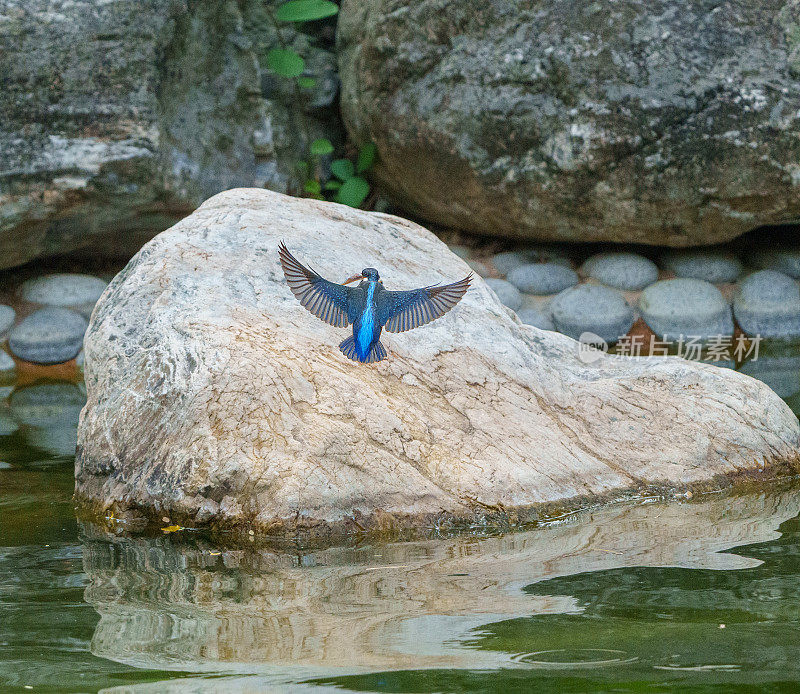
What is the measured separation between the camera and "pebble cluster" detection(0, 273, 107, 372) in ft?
20.4

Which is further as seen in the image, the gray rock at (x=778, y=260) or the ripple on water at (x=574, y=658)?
the gray rock at (x=778, y=260)

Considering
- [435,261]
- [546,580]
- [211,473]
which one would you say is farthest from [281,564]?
[435,261]

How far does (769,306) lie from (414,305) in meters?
4.21

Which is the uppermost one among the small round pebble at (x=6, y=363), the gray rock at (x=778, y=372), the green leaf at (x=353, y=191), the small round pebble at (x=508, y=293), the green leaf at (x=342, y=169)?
the green leaf at (x=342, y=169)

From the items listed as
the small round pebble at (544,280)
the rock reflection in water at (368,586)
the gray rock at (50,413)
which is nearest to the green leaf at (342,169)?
the small round pebble at (544,280)

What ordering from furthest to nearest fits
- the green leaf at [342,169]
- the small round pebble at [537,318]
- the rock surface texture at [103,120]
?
the green leaf at [342,169], the small round pebble at [537,318], the rock surface texture at [103,120]

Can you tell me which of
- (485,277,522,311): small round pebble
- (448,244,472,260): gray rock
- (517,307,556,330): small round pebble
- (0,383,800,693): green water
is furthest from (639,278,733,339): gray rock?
(0,383,800,693): green water

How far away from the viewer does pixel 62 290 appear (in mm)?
6684

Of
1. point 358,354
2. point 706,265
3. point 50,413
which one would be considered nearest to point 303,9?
point 706,265

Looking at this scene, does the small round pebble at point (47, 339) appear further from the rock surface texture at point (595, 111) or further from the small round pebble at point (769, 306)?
the small round pebble at point (769, 306)

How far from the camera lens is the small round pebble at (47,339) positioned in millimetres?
6203

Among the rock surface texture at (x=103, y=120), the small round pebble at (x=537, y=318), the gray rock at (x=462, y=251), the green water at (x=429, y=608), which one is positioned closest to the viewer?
the green water at (x=429, y=608)

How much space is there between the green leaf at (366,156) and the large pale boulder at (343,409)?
11.9ft

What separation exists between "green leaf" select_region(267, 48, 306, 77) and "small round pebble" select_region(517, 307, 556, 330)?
2.63 metres
